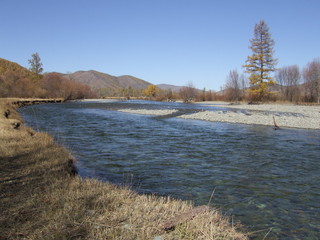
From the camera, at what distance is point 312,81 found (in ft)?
161

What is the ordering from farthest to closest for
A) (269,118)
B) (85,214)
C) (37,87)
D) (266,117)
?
(37,87)
(266,117)
(269,118)
(85,214)

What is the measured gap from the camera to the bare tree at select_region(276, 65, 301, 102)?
5242 cm

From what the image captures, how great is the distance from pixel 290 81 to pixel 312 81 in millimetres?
6327

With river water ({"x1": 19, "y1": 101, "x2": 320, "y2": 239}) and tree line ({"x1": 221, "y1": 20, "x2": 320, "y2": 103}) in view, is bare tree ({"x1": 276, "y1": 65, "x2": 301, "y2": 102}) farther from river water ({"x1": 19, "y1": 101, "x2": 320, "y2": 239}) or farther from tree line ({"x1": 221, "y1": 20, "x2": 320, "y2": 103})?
river water ({"x1": 19, "y1": 101, "x2": 320, "y2": 239})

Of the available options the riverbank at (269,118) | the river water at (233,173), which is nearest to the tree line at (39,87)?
the riverbank at (269,118)

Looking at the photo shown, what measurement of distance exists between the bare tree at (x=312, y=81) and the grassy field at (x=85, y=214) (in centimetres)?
5464

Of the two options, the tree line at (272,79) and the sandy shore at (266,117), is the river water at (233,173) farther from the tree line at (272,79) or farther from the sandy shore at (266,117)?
the tree line at (272,79)

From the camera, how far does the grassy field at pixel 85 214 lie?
3.01 metres

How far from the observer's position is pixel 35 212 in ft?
11.4

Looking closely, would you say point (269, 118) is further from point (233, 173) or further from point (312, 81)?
point (312, 81)

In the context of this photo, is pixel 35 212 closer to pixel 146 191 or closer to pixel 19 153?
pixel 146 191

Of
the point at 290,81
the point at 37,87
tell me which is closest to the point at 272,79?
the point at 290,81

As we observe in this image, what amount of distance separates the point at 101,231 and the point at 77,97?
321ft

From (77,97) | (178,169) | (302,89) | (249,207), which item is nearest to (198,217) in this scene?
(249,207)
